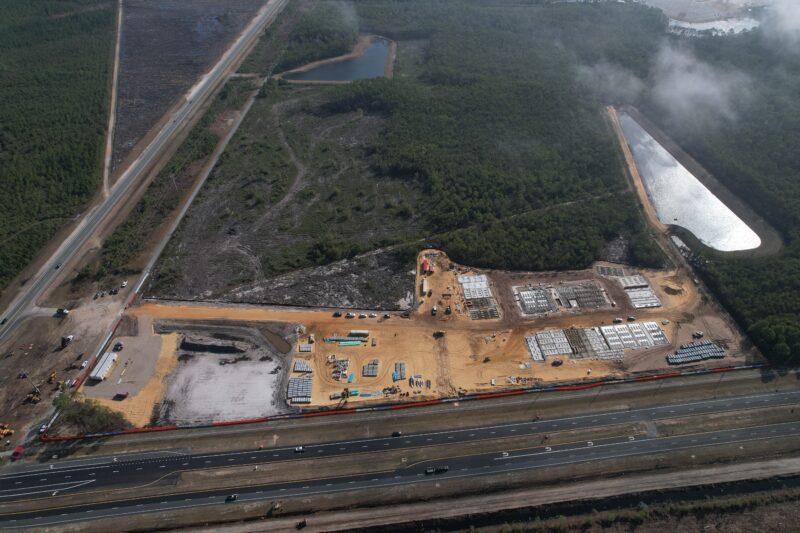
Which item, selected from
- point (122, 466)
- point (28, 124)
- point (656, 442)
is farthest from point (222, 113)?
point (656, 442)

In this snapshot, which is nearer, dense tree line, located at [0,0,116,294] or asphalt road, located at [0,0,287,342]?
asphalt road, located at [0,0,287,342]

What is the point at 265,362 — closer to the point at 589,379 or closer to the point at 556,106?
the point at 589,379

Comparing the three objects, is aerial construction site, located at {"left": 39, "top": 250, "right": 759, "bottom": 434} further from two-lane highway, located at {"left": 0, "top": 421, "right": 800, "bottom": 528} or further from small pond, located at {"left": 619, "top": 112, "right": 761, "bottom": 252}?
small pond, located at {"left": 619, "top": 112, "right": 761, "bottom": 252}

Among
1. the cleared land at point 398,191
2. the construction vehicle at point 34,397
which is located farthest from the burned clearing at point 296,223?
the construction vehicle at point 34,397

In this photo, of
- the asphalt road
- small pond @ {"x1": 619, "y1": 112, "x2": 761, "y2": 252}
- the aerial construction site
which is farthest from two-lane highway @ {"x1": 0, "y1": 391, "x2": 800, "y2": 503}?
small pond @ {"x1": 619, "y1": 112, "x2": 761, "y2": 252}

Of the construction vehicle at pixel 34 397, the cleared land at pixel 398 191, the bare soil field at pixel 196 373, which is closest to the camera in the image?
the construction vehicle at pixel 34 397

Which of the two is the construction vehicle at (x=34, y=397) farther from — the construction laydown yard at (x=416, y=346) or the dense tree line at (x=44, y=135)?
the dense tree line at (x=44, y=135)
